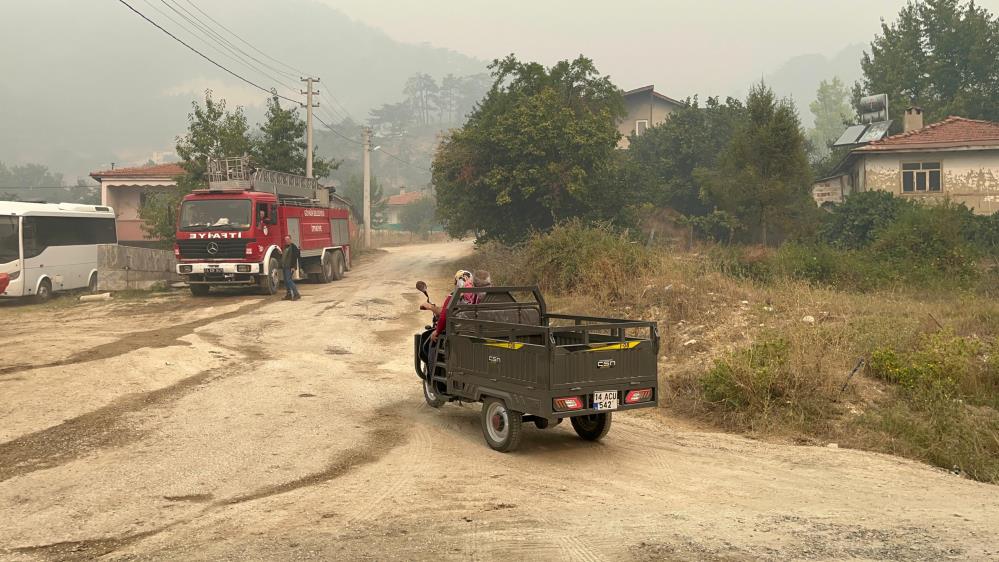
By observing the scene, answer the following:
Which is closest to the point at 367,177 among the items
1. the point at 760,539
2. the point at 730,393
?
the point at 730,393

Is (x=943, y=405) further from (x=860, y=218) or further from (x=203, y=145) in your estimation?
(x=203, y=145)

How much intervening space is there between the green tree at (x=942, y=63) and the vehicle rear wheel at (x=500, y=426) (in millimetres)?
46820

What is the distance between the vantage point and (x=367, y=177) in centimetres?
5184

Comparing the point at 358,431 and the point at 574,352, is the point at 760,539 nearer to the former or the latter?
the point at 574,352

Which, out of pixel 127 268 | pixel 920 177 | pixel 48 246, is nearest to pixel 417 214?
pixel 920 177

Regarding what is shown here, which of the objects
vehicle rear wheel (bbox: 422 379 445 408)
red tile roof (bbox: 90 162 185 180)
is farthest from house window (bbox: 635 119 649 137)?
vehicle rear wheel (bbox: 422 379 445 408)

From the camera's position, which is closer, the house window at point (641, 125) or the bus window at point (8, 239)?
the bus window at point (8, 239)

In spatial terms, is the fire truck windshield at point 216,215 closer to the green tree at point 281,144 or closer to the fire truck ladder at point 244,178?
the fire truck ladder at point 244,178

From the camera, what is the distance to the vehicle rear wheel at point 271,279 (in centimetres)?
2283

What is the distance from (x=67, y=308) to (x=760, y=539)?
67.9 ft

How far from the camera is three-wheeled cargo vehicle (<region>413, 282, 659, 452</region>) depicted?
301 inches

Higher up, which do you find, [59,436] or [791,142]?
[791,142]

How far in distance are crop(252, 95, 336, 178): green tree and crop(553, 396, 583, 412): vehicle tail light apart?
30318 mm

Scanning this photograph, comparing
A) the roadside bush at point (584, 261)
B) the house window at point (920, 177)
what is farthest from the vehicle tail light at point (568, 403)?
the house window at point (920, 177)
